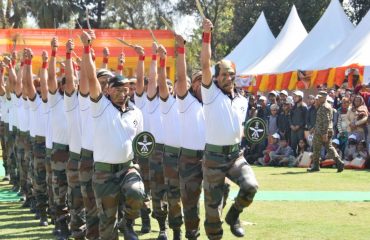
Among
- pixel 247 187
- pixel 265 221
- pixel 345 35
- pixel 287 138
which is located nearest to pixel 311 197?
pixel 265 221

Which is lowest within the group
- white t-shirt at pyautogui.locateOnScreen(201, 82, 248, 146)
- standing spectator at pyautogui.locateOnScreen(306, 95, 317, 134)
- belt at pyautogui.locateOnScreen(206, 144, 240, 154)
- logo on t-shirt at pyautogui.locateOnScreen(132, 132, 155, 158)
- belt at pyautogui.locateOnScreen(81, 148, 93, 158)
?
standing spectator at pyautogui.locateOnScreen(306, 95, 317, 134)

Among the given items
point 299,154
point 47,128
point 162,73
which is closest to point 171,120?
point 162,73

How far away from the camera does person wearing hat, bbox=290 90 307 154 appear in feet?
67.6

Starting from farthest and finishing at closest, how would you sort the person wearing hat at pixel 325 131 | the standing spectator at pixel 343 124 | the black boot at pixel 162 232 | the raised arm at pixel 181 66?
the standing spectator at pixel 343 124 → the person wearing hat at pixel 325 131 → the black boot at pixel 162 232 → the raised arm at pixel 181 66

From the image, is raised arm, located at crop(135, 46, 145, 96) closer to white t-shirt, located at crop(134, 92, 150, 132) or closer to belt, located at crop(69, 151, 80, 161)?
white t-shirt, located at crop(134, 92, 150, 132)

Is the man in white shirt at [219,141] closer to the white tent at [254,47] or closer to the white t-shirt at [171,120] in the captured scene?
the white t-shirt at [171,120]

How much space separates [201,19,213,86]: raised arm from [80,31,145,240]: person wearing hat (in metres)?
0.86

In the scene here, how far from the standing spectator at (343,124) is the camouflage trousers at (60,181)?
38.4 feet

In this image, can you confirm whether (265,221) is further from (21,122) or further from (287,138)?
(287,138)

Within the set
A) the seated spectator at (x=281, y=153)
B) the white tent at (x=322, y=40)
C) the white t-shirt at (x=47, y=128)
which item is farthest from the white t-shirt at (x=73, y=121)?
the white tent at (x=322, y=40)

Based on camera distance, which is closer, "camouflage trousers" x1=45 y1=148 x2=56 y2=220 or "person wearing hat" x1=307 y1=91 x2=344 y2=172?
"camouflage trousers" x1=45 y1=148 x2=56 y2=220

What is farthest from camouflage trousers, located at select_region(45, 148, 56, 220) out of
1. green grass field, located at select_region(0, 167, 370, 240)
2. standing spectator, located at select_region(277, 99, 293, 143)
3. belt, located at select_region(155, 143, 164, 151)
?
standing spectator, located at select_region(277, 99, 293, 143)

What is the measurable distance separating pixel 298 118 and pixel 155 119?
11.3m

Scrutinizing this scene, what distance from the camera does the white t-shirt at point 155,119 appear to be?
9906 millimetres
